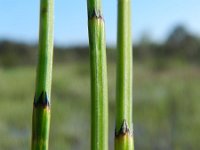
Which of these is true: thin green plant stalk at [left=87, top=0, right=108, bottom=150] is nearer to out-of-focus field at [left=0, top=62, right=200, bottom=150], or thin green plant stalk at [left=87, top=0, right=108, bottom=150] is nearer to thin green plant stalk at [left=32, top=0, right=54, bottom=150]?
thin green plant stalk at [left=32, top=0, right=54, bottom=150]

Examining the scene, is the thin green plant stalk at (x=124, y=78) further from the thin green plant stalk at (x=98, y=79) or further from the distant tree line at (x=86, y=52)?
the distant tree line at (x=86, y=52)

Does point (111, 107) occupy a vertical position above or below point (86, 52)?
below

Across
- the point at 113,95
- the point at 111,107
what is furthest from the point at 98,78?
the point at 113,95

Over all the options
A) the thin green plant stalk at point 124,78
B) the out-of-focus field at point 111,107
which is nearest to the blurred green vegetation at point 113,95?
the out-of-focus field at point 111,107

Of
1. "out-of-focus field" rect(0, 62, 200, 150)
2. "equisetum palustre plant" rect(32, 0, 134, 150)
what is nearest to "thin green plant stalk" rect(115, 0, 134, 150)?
"equisetum palustre plant" rect(32, 0, 134, 150)

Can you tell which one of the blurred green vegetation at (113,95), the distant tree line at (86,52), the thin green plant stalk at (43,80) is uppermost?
the distant tree line at (86,52)

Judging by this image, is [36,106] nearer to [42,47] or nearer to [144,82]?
[42,47]

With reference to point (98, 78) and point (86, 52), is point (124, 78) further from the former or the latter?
point (86, 52)

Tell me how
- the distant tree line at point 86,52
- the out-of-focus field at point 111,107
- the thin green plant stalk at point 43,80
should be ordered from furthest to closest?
1. the distant tree line at point 86,52
2. the out-of-focus field at point 111,107
3. the thin green plant stalk at point 43,80
